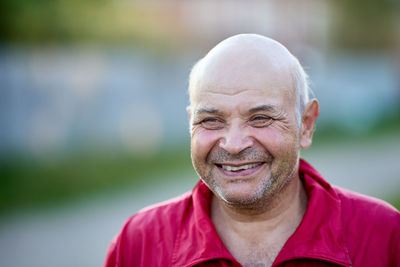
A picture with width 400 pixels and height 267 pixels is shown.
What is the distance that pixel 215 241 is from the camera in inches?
93.6

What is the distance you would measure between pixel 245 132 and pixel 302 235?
1.92 feet

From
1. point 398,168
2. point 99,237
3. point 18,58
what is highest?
point 18,58

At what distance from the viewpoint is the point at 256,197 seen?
2389mm

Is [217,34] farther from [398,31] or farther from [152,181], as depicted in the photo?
[152,181]

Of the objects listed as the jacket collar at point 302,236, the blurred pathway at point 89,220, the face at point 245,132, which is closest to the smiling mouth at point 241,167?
the face at point 245,132

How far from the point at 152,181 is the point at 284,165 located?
269 inches

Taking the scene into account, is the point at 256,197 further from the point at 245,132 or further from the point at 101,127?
the point at 101,127

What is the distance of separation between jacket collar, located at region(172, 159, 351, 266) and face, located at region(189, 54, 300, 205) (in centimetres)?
20

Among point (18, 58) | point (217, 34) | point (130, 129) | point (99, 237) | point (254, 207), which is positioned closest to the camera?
point (254, 207)

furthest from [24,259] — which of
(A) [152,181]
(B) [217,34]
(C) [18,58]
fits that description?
(B) [217,34]

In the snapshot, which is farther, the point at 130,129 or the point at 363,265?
the point at 130,129

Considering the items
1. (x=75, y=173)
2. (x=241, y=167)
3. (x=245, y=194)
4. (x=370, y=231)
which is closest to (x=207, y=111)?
(x=241, y=167)

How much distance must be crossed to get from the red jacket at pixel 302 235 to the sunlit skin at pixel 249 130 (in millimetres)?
199

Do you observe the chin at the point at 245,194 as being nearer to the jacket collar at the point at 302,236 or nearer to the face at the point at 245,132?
the face at the point at 245,132
